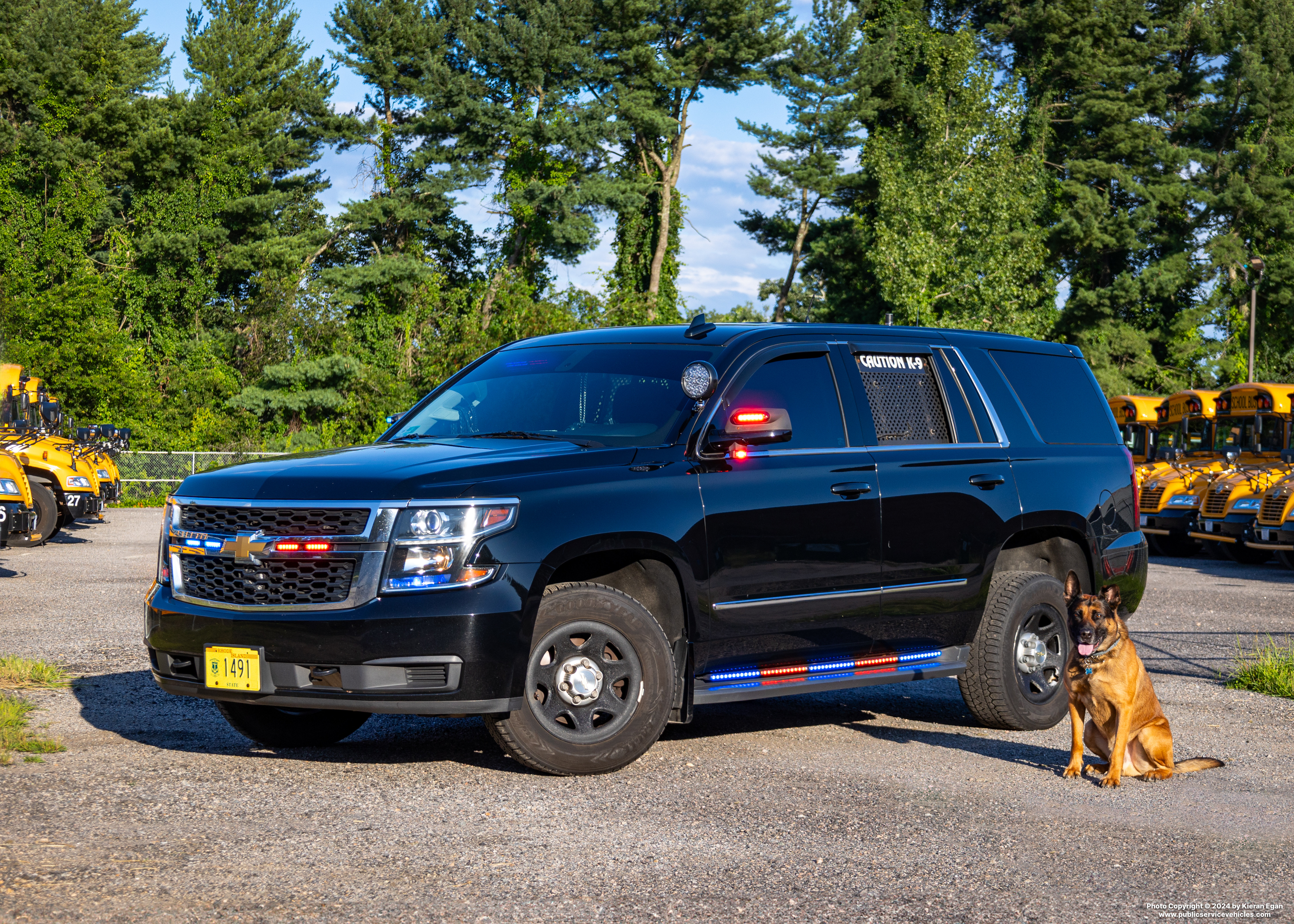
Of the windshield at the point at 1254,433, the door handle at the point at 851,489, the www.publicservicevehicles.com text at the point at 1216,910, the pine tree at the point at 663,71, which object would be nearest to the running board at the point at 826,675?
the door handle at the point at 851,489

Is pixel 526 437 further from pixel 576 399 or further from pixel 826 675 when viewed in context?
pixel 826 675

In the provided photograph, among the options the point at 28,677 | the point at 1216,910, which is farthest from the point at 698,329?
the point at 28,677

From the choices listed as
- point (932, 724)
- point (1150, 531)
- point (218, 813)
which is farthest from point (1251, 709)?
point (1150, 531)

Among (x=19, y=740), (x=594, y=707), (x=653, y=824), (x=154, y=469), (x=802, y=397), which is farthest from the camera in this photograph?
(x=154, y=469)

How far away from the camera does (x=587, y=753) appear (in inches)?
256

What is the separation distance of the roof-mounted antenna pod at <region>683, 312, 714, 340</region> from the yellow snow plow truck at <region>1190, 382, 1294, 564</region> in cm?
1715

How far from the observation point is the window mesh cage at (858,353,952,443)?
25.6 ft

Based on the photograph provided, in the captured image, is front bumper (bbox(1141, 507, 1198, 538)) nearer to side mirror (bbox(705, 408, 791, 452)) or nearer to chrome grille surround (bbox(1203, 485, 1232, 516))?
chrome grille surround (bbox(1203, 485, 1232, 516))

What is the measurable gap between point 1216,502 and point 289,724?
19884 mm

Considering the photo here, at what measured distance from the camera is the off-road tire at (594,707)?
637 cm

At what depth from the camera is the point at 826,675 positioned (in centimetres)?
732

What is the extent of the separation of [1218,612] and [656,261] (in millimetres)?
43510

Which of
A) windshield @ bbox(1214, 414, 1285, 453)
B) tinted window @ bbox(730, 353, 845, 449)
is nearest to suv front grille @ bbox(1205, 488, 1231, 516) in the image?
windshield @ bbox(1214, 414, 1285, 453)

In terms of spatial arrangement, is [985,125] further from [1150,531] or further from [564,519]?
[564,519]
